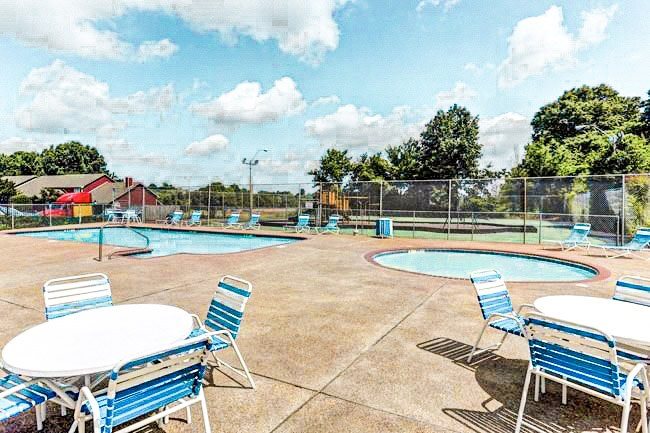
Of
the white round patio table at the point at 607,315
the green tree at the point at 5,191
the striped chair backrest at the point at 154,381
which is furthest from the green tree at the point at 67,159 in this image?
the white round patio table at the point at 607,315

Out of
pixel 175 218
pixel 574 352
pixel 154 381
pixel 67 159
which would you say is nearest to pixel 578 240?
pixel 574 352

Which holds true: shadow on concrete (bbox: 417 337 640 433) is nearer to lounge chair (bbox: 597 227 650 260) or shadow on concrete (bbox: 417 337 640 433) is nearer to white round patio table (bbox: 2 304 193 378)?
white round patio table (bbox: 2 304 193 378)

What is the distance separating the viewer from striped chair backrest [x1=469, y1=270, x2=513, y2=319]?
11.4 feet

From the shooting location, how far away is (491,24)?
1038 centimetres

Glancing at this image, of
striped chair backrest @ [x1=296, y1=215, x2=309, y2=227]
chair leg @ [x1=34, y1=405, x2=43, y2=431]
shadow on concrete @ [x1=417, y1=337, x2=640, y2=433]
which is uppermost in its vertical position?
striped chair backrest @ [x1=296, y1=215, x2=309, y2=227]

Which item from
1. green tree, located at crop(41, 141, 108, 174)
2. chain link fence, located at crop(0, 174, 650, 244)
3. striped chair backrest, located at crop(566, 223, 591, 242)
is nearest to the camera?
striped chair backrest, located at crop(566, 223, 591, 242)

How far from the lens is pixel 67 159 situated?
2291 inches

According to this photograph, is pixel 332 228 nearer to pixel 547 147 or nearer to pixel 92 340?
pixel 92 340

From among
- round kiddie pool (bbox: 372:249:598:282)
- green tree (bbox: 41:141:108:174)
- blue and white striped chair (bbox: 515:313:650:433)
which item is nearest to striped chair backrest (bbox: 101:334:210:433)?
blue and white striped chair (bbox: 515:313:650:433)

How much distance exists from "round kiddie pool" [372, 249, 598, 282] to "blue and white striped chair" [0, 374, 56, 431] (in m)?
7.21

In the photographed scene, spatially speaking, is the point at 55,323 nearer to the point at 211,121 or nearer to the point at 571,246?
the point at 571,246

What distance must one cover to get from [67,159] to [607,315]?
6969 cm

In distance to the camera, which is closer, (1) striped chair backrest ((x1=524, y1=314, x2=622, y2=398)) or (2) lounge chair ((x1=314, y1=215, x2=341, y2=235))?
(1) striped chair backrest ((x1=524, y1=314, x2=622, y2=398))

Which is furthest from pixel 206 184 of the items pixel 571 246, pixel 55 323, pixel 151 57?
pixel 55 323
